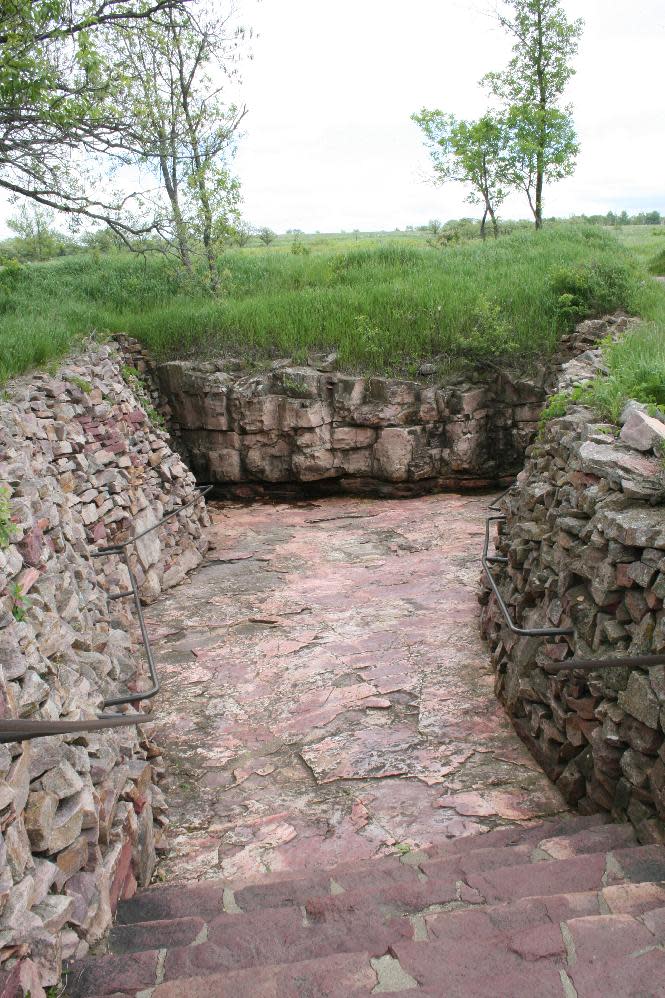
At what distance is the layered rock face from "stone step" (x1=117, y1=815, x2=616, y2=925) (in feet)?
1.02

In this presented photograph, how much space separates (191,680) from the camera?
6875 mm

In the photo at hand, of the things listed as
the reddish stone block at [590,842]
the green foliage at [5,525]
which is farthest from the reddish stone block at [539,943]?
the green foliage at [5,525]

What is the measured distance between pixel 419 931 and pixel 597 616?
2.30m

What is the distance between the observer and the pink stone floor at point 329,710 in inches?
187

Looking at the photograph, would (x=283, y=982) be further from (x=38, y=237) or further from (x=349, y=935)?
(x=38, y=237)

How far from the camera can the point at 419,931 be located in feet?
9.79

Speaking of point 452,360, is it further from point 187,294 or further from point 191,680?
point 191,680

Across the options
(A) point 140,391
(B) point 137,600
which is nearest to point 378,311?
(A) point 140,391

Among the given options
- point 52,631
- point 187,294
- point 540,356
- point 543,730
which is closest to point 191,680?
point 52,631

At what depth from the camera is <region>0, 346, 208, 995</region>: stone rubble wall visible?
3119mm

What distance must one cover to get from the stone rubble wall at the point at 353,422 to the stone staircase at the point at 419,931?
8.55 metres

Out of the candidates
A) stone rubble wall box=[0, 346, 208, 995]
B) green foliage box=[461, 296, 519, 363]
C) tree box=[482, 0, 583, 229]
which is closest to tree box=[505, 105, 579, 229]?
tree box=[482, 0, 583, 229]

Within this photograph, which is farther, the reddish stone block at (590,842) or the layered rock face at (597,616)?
the layered rock face at (597,616)

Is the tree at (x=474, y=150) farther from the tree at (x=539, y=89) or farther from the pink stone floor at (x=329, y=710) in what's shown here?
the pink stone floor at (x=329, y=710)
